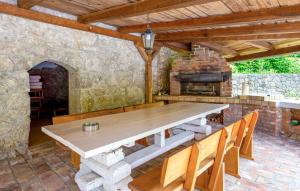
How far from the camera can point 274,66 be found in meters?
10.1

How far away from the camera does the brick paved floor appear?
2.57 metres

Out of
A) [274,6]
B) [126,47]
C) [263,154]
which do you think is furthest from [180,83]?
[274,6]

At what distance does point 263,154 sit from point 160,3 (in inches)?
121

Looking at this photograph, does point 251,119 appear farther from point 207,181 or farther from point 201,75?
point 201,75

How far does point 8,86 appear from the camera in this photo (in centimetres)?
345

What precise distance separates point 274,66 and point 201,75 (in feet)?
20.0

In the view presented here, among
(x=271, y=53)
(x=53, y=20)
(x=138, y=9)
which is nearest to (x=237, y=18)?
(x=138, y=9)

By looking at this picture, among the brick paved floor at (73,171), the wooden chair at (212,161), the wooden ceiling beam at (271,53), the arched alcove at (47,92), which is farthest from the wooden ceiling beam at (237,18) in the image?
the arched alcove at (47,92)

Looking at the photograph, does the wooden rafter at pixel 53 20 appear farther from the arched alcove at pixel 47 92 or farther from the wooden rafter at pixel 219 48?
the wooden rafter at pixel 219 48

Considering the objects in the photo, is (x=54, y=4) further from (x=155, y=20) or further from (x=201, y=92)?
(x=201, y=92)

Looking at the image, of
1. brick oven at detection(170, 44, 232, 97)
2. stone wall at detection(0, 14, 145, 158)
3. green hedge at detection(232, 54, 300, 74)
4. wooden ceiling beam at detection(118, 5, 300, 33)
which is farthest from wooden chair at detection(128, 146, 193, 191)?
green hedge at detection(232, 54, 300, 74)

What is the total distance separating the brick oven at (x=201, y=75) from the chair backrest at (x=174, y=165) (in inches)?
178

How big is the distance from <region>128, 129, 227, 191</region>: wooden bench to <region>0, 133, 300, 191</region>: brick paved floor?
25.1 inches

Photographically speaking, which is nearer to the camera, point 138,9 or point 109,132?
point 109,132
